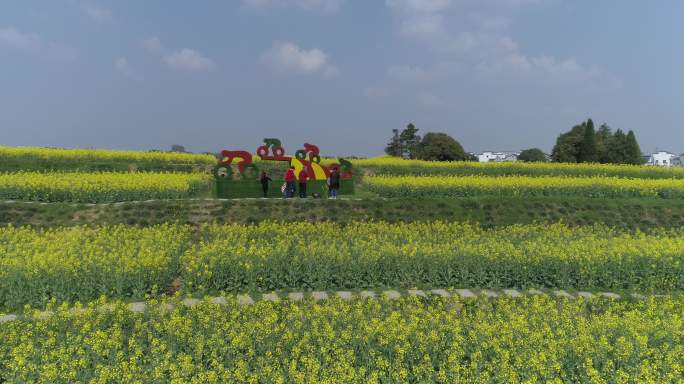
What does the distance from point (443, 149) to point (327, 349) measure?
66.3 m

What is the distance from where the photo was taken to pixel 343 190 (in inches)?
816

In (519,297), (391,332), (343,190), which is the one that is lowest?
(519,297)

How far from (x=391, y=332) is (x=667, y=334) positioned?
177 inches

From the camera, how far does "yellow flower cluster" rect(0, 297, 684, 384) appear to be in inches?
196

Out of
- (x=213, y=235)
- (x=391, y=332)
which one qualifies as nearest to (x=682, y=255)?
(x=391, y=332)

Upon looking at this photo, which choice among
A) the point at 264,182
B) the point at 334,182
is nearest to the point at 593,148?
the point at 334,182

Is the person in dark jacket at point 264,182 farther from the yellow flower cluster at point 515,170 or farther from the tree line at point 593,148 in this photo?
the tree line at point 593,148

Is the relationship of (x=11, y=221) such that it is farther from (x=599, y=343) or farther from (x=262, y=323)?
(x=599, y=343)

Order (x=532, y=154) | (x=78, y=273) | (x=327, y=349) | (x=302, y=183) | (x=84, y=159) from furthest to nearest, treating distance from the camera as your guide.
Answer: (x=532, y=154)
(x=84, y=159)
(x=302, y=183)
(x=78, y=273)
(x=327, y=349)

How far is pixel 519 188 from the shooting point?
21.9 meters

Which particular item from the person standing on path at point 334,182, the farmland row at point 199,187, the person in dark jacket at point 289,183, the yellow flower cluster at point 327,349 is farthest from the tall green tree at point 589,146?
the yellow flower cluster at point 327,349

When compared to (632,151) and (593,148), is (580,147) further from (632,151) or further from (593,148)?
(632,151)

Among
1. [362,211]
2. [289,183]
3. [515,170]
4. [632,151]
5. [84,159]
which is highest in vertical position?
[632,151]

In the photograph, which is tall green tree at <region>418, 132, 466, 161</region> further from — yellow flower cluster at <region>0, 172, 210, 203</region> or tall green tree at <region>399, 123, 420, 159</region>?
yellow flower cluster at <region>0, 172, 210, 203</region>
